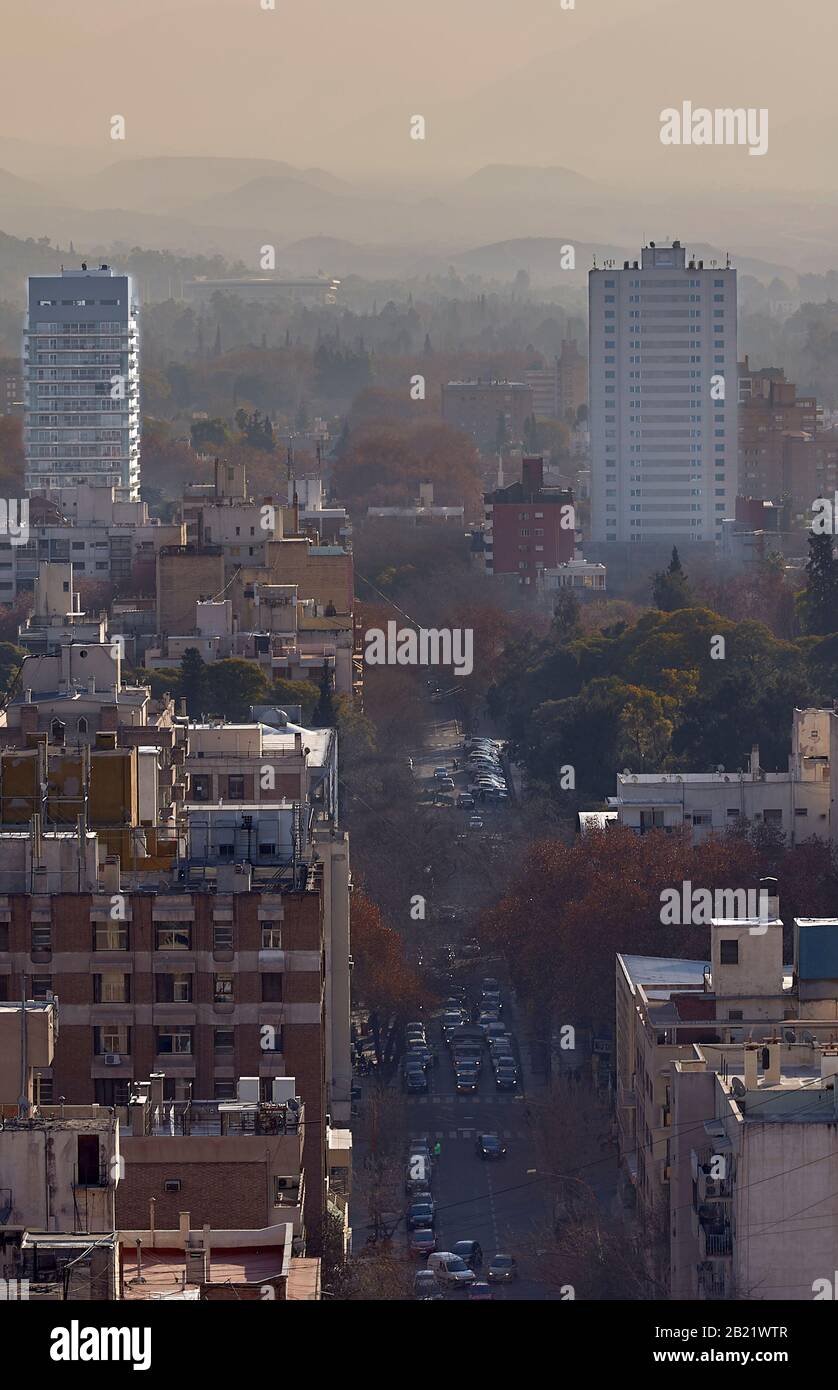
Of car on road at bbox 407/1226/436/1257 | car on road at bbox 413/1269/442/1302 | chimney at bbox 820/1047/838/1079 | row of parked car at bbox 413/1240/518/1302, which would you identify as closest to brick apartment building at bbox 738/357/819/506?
car on road at bbox 407/1226/436/1257

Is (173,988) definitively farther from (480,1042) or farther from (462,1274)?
(480,1042)

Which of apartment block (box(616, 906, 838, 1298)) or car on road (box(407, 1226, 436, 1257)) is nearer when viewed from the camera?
apartment block (box(616, 906, 838, 1298))

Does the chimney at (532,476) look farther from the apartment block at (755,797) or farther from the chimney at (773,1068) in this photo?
the chimney at (773,1068)

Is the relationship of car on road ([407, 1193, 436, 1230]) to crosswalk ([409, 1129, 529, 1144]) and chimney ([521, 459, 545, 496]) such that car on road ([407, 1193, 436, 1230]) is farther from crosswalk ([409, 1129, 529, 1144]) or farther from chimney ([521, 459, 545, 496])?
chimney ([521, 459, 545, 496])

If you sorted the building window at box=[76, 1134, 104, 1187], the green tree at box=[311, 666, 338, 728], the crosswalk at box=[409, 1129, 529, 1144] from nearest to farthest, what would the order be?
the building window at box=[76, 1134, 104, 1187], the crosswalk at box=[409, 1129, 529, 1144], the green tree at box=[311, 666, 338, 728]

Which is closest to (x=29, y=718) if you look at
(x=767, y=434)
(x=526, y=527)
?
(x=526, y=527)
